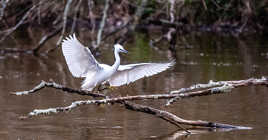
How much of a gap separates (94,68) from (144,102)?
118 cm

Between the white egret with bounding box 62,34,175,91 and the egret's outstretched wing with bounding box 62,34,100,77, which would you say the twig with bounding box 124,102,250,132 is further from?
the egret's outstretched wing with bounding box 62,34,100,77

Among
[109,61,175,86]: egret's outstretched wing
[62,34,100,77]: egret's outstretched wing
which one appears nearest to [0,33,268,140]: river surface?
[109,61,175,86]: egret's outstretched wing

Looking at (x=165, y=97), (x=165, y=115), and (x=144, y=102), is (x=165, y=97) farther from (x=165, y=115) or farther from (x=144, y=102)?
(x=144, y=102)

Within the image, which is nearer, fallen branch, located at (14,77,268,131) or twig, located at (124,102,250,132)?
fallen branch, located at (14,77,268,131)

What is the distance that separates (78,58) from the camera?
7008 mm

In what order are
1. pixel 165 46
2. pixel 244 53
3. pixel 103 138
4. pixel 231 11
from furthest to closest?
pixel 231 11 → pixel 165 46 → pixel 244 53 → pixel 103 138

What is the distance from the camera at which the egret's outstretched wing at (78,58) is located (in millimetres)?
6793

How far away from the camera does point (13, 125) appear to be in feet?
21.0

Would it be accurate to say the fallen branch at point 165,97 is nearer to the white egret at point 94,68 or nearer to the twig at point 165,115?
the twig at point 165,115

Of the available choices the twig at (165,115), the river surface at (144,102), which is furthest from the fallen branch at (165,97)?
the river surface at (144,102)

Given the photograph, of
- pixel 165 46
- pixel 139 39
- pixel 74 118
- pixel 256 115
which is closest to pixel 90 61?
pixel 74 118

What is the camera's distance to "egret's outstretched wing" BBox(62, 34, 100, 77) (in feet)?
22.3

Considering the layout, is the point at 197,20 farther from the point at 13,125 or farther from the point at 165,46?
the point at 13,125

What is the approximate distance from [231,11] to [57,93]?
13.7m
